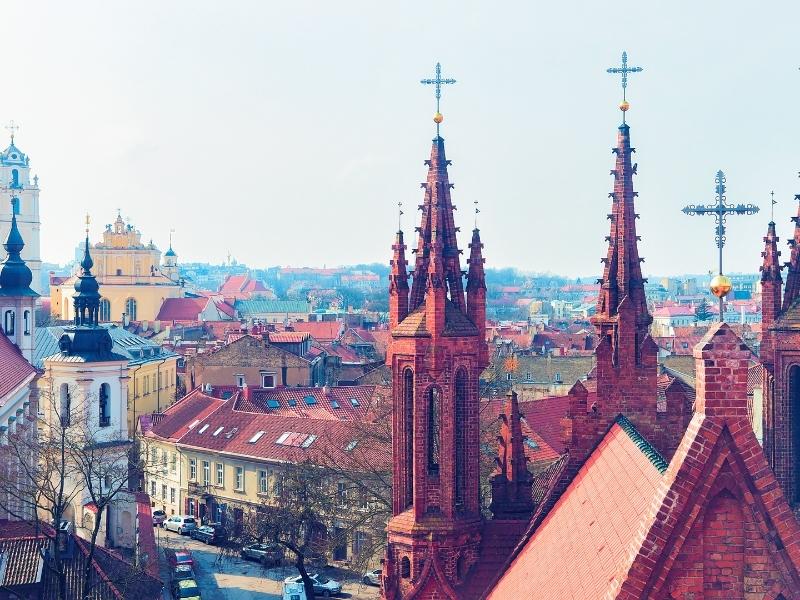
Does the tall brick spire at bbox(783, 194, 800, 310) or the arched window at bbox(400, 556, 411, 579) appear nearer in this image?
the arched window at bbox(400, 556, 411, 579)

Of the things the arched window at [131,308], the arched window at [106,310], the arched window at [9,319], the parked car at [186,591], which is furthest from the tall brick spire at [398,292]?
the arched window at [131,308]

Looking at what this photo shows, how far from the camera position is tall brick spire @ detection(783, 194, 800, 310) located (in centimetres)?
2694

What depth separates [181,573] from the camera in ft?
170

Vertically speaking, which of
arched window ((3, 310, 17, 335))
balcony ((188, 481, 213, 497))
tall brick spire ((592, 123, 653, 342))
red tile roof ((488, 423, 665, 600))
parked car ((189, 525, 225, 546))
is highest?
tall brick spire ((592, 123, 653, 342))

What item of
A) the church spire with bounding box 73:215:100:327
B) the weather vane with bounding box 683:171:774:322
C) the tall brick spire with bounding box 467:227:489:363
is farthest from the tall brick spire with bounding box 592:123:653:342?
the church spire with bounding box 73:215:100:327

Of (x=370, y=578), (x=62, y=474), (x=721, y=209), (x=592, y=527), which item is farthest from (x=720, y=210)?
(x=370, y=578)

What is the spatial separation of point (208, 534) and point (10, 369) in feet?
46.3

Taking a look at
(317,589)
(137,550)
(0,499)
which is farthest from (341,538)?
(0,499)

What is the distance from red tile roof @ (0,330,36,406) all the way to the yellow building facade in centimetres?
7700

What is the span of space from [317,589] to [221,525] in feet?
47.5

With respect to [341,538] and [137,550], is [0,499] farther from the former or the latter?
[341,538]

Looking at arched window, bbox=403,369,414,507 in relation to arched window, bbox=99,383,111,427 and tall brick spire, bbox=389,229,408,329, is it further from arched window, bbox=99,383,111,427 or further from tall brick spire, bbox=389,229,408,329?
arched window, bbox=99,383,111,427

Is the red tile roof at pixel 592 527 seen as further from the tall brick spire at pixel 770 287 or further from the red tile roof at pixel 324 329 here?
the red tile roof at pixel 324 329

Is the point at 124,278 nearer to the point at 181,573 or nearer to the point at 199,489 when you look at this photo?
the point at 199,489
